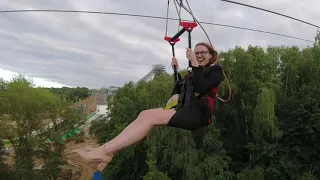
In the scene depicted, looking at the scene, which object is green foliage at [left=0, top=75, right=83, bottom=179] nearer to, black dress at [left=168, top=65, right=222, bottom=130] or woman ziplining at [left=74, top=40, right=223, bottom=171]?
woman ziplining at [left=74, top=40, right=223, bottom=171]

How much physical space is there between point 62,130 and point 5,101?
3.96 meters

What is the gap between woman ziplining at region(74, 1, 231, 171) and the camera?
2627mm

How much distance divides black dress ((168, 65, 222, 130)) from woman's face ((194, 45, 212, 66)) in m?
0.20

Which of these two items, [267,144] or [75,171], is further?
[75,171]

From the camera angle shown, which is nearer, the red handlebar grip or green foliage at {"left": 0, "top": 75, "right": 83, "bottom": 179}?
the red handlebar grip

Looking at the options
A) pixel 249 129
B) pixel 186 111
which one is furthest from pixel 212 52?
pixel 249 129

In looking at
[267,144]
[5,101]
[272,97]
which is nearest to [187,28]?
[272,97]

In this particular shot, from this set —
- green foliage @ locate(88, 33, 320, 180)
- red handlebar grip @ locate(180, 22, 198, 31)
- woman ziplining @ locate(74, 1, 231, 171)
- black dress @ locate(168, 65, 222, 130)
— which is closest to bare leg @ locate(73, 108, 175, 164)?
woman ziplining @ locate(74, 1, 231, 171)

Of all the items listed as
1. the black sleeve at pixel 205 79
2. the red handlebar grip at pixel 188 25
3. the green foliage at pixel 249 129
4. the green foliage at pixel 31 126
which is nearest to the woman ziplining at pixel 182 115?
the black sleeve at pixel 205 79

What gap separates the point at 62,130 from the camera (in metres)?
20.2

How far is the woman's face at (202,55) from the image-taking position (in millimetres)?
3090

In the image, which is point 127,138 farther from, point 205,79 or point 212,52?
point 212,52

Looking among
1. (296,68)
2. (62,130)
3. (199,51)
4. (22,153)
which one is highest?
(296,68)

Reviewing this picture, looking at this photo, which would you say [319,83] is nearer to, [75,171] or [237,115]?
[237,115]
